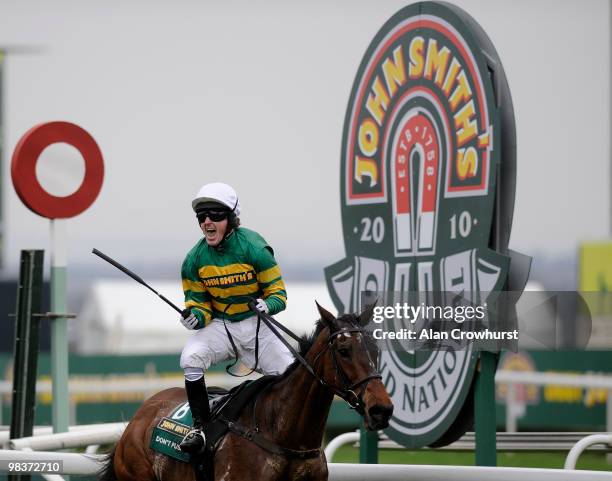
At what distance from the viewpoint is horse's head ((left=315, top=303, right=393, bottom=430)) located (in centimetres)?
473

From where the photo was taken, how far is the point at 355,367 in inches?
193

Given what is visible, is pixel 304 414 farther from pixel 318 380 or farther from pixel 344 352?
pixel 344 352

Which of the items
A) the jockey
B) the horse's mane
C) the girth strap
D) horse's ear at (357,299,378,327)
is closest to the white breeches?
the jockey

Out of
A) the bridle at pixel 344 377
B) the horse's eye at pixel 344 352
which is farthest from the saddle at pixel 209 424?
the horse's eye at pixel 344 352

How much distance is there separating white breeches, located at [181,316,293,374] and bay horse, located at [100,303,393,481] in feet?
0.71

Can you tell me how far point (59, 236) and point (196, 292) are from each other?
209 cm

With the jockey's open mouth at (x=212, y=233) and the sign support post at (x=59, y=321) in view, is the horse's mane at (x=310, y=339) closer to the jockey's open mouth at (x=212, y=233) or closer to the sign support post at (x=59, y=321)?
the jockey's open mouth at (x=212, y=233)

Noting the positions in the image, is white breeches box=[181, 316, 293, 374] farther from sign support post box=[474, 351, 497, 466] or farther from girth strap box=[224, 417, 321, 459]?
sign support post box=[474, 351, 497, 466]

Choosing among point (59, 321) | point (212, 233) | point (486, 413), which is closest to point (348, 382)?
point (212, 233)

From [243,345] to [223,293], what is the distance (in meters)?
0.28

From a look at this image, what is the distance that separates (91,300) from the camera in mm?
21375

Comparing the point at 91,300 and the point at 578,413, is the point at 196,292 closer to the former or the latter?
the point at 578,413

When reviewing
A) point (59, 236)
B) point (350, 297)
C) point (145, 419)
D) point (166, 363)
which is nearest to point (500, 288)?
point (350, 297)

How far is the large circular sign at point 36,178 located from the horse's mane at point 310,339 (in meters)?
2.53
